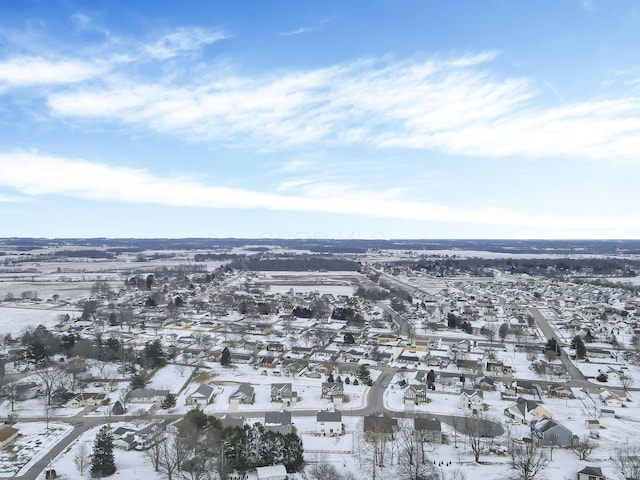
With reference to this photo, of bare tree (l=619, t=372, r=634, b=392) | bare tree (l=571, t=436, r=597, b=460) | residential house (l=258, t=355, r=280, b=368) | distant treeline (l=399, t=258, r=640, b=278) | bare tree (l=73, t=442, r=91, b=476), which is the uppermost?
distant treeline (l=399, t=258, r=640, b=278)

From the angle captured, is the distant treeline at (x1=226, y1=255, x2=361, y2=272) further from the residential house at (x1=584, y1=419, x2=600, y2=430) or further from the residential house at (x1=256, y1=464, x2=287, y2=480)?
the residential house at (x1=256, y1=464, x2=287, y2=480)

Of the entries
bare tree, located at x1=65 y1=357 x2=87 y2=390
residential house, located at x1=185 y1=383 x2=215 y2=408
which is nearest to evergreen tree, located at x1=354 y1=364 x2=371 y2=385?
residential house, located at x1=185 y1=383 x2=215 y2=408

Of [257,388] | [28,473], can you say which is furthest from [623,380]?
[28,473]

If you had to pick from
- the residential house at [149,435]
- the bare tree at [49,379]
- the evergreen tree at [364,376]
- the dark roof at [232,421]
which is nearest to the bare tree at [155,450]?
the residential house at [149,435]

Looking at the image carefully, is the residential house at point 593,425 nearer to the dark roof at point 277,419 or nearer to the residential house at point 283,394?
the dark roof at point 277,419

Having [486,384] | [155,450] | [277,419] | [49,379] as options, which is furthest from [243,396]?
[486,384]

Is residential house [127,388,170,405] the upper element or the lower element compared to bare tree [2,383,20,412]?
lower
